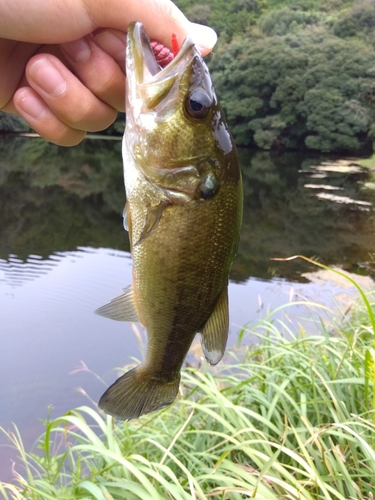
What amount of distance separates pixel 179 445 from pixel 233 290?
264 inches

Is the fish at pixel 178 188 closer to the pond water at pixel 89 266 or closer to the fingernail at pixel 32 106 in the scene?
the fingernail at pixel 32 106

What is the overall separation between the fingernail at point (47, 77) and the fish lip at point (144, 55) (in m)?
0.57

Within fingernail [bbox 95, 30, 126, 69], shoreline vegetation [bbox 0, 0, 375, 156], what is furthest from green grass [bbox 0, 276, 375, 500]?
shoreline vegetation [bbox 0, 0, 375, 156]

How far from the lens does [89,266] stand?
10.5m

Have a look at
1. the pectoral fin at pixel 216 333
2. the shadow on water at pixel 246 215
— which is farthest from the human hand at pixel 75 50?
the shadow on water at pixel 246 215

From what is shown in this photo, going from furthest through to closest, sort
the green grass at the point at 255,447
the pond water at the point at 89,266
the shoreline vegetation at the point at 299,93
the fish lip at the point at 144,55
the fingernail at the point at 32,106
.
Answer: the shoreline vegetation at the point at 299,93
the pond water at the point at 89,266
the green grass at the point at 255,447
the fingernail at the point at 32,106
the fish lip at the point at 144,55

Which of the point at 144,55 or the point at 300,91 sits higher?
the point at 144,55

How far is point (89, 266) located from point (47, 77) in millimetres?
8821

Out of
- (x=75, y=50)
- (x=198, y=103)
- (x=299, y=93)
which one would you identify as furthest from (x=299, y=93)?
(x=198, y=103)

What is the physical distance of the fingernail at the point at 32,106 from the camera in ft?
6.73

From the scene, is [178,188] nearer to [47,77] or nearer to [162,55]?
[162,55]

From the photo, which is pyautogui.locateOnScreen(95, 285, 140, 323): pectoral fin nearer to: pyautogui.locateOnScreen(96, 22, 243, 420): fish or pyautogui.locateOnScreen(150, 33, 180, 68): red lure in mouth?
pyautogui.locateOnScreen(96, 22, 243, 420): fish

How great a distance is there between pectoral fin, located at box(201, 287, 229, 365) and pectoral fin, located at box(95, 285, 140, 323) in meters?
0.25

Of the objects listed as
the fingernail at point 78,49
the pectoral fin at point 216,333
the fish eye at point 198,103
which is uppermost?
the fingernail at point 78,49
